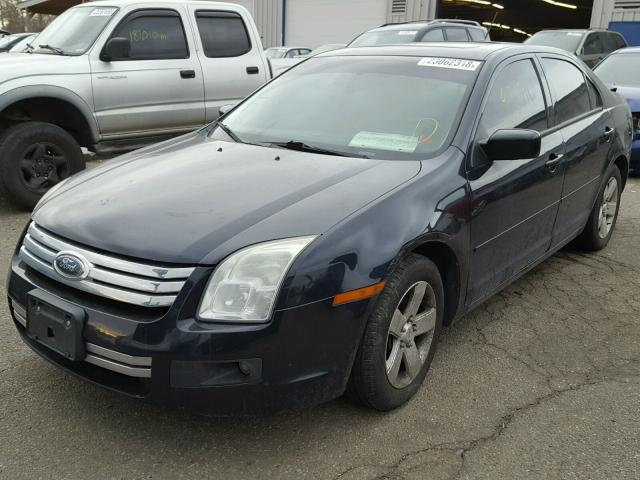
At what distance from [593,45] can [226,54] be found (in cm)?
991

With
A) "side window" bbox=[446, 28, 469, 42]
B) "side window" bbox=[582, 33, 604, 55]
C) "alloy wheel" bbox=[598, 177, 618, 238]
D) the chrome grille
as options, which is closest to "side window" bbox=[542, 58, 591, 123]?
"alloy wheel" bbox=[598, 177, 618, 238]

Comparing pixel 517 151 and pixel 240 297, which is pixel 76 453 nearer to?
pixel 240 297

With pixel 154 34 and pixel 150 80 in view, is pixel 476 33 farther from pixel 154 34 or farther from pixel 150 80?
pixel 150 80

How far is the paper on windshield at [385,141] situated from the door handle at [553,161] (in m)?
1.01

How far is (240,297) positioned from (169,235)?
0.37 metres

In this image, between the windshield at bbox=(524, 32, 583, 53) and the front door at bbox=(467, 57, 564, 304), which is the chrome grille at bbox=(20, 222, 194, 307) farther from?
the windshield at bbox=(524, 32, 583, 53)

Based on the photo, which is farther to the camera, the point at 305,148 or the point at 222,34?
the point at 222,34

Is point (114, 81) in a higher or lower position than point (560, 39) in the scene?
higher

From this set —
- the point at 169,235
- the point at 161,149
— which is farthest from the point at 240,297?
the point at 161,149

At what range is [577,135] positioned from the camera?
13.7 ft

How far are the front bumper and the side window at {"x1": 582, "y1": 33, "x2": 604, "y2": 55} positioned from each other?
1306 cm

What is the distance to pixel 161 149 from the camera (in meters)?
3.49

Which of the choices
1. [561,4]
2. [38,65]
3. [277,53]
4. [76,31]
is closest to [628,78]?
[76,31]

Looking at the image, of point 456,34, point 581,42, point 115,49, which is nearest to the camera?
point 115,49
